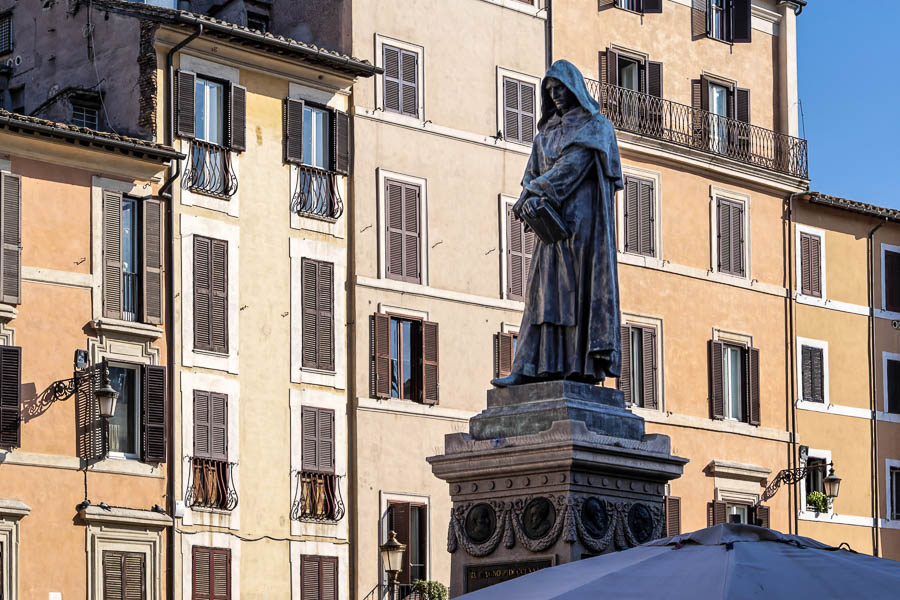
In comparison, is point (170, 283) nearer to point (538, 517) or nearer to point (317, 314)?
point (317, 314)

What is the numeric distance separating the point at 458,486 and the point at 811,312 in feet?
103

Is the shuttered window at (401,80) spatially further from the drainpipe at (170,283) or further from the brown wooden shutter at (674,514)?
the brown wooden shutter at (674,514)

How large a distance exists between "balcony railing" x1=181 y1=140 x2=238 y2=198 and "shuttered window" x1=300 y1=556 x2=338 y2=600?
6465 millimetres

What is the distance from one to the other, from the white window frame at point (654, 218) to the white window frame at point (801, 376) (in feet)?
15.3

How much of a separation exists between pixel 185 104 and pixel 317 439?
245 inches

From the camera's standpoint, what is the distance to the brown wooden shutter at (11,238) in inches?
1236

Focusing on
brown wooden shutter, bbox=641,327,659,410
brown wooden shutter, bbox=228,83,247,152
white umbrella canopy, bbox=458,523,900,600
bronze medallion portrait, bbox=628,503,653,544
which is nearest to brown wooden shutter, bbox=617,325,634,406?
brown wooden shutter, bbox=641,327,659,410

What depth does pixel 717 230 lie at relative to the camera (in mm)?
43094

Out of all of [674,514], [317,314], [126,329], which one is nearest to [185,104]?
[126,329]

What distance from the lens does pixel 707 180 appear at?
4297 cm

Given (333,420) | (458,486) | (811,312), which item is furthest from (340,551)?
(458,486)

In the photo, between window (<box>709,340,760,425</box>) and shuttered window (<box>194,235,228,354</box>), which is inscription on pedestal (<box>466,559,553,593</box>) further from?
window (<box>709,340,760,425</box>)

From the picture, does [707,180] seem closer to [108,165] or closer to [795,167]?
[795,167]

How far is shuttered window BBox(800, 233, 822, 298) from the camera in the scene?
1758 inches
